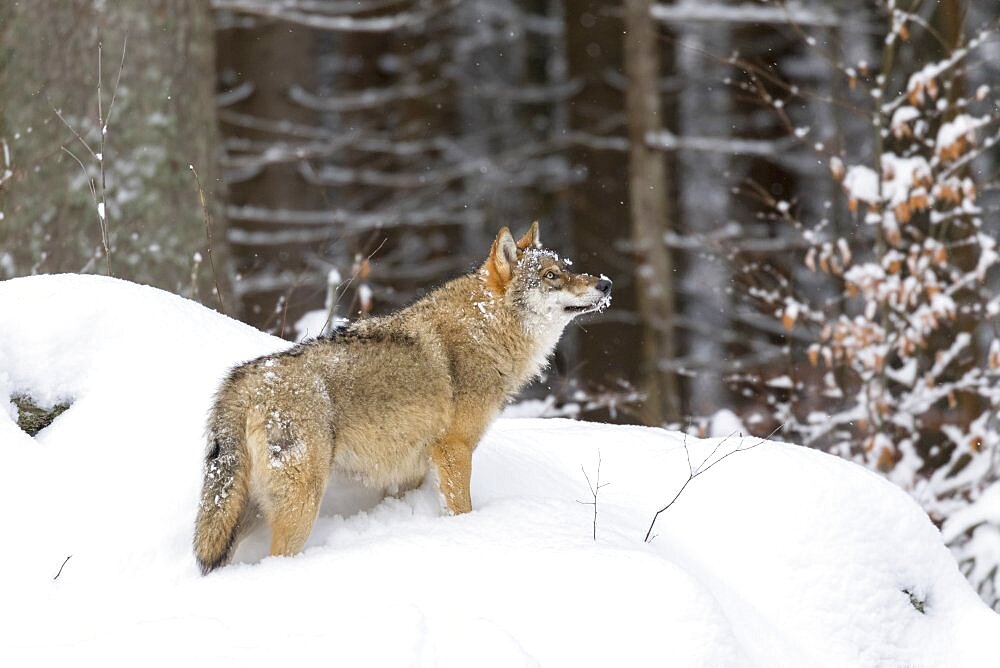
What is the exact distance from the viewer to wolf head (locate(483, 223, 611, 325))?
17.7ft

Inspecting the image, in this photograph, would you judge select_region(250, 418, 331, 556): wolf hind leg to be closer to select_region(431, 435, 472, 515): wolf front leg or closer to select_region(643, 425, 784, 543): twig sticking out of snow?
select_region(431, 435, 472, 515): wolf front leg

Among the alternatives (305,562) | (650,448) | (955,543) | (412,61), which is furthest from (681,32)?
(305,562)

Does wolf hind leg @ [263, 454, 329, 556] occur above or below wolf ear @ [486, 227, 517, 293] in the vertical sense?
below

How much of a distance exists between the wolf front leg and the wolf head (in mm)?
879

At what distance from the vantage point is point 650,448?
556cm

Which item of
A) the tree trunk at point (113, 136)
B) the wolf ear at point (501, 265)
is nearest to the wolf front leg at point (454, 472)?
the wolf ear at point (501, 265)

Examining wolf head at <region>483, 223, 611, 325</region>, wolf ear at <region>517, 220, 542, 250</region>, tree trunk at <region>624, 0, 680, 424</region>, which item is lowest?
tree trunk at <region>624, 0, 680, 424</region>

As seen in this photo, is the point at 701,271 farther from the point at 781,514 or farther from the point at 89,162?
the point at 781,514

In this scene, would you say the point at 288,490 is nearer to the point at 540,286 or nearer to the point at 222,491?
the point at 222,491

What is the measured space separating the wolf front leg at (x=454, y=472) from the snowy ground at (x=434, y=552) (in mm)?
161

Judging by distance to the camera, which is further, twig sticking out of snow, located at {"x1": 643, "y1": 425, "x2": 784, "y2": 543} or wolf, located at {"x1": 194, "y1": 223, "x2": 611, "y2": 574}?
twig sticking out of snow, located at {"x1": 643, "y1": 425, "x2": 784, "y2": 543}

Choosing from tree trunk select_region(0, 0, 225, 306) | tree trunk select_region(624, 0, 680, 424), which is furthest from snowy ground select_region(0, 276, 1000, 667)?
tree trunk select_region(624, 0, 680, 424)

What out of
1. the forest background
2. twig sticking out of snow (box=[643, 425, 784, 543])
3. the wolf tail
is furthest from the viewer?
the forest background

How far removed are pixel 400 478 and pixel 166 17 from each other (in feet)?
20.2
